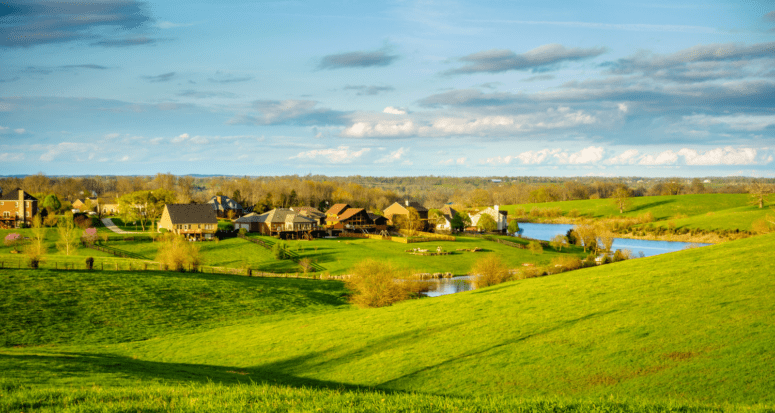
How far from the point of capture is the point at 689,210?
135m

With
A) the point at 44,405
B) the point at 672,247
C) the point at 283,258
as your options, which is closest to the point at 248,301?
the point at 283,258

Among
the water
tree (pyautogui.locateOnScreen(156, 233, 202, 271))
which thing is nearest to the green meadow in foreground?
tree (pyautogui.locateOnScreen(156, 233, 202, 271))

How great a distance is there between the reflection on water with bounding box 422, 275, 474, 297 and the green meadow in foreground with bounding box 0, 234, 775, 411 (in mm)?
17970

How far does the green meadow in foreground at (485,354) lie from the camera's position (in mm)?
9500

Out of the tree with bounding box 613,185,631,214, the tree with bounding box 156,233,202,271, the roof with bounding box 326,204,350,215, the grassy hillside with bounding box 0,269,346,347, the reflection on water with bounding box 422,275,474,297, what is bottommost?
the reflection on water with bounding box 422,275,474,297

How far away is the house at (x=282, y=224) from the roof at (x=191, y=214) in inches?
349

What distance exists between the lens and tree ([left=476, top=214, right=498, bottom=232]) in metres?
115

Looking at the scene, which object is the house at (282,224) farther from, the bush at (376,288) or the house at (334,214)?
the bush at (376,288)

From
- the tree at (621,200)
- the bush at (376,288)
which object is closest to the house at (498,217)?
the tree at (621,200)

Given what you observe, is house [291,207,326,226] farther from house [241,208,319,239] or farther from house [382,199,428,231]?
house [382,199,428,231]

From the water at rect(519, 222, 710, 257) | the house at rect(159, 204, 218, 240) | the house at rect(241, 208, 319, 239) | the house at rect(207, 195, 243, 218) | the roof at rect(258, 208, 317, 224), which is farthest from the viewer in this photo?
the house at rect(207, 195, 243, 218)

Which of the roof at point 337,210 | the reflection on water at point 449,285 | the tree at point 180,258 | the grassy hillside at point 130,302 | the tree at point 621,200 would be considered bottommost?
the reflection on water at point 449,285

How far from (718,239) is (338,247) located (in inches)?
2883

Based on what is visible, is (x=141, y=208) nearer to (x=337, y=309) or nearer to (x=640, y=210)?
(x=337, y=309)
